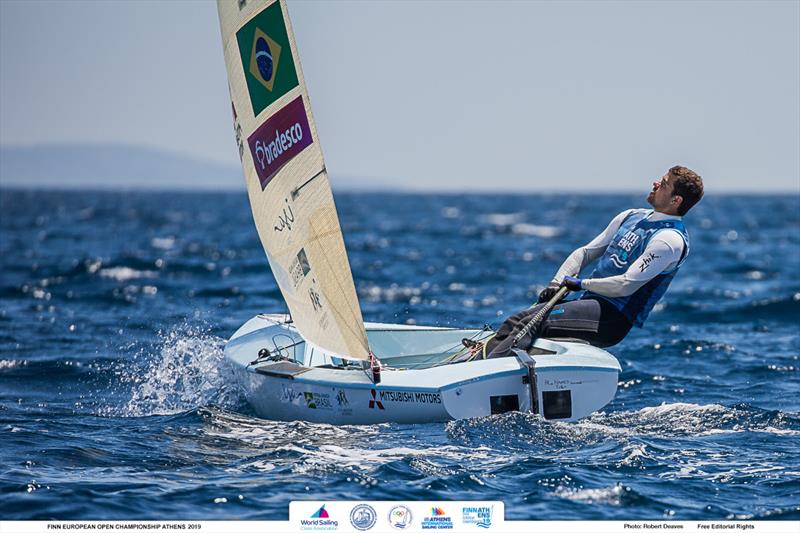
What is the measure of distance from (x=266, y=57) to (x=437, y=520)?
322 centimetres

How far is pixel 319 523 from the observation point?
4926 millimetres

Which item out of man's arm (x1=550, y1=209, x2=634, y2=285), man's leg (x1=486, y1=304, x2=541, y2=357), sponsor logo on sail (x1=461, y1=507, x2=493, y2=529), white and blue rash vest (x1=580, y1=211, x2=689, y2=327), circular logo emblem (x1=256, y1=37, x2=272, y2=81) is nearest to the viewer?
sponsor logo on sail (x1=461, y1=507, x2=493, y2=529)

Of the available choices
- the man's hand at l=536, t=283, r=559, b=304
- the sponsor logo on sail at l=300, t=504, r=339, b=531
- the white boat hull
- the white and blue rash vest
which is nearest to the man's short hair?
the white and blue rash vest

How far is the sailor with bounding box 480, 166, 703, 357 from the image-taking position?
665 cm

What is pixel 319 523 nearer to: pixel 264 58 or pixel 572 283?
pixel 572 283

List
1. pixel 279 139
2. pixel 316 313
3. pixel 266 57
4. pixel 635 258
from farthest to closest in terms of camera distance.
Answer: pixel 316 313, pixel 635 258, pixel 279 139, pixel 266 57

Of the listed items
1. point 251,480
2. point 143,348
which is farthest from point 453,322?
point 251,480

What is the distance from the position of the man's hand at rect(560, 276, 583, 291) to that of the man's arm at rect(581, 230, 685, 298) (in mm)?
29

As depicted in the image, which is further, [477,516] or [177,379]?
[177,379]

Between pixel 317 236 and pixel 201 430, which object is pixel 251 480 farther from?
pixel 317 236

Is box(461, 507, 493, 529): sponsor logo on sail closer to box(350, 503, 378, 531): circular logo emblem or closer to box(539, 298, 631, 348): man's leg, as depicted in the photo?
box(350, 503, 378, 531): circular logo emblem

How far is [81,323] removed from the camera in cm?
1216

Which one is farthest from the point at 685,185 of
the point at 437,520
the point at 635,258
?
the point at 437,520

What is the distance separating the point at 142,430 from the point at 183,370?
1.84 m
